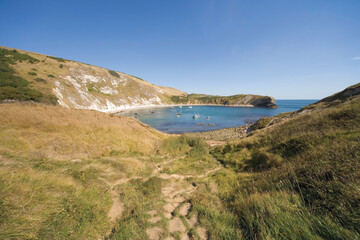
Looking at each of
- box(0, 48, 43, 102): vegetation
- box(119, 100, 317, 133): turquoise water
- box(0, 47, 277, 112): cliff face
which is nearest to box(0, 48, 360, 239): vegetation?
box(0, 48, 43, 102): vegetation

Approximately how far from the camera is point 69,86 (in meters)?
67.2

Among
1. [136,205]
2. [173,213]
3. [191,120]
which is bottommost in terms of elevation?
[191,120]

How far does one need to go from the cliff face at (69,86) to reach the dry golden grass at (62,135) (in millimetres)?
20035

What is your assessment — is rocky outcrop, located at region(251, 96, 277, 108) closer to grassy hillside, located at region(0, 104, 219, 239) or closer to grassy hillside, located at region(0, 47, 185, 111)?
grassy hillside, located at region(0, 47, 185, 111)

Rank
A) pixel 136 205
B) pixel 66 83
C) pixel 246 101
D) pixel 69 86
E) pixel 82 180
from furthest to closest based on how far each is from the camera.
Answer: pixel 246 101, pixel 69 86, pixel 66 83, pixel 82 180, pixel 136 205

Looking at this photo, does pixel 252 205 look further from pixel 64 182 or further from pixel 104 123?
pixel 104 123

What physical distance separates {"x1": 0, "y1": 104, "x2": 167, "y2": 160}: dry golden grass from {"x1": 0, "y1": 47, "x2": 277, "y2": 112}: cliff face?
65.7ft

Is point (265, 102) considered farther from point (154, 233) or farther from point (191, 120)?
point (154, 233)

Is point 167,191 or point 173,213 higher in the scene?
point 173,213

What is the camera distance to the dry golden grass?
8031 millimetres

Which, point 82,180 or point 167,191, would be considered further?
point 167,191

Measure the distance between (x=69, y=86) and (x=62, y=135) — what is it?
76.6 metres

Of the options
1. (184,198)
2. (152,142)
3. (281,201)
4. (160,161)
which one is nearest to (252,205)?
(281,201)

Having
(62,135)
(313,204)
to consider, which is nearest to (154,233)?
(313,204)
